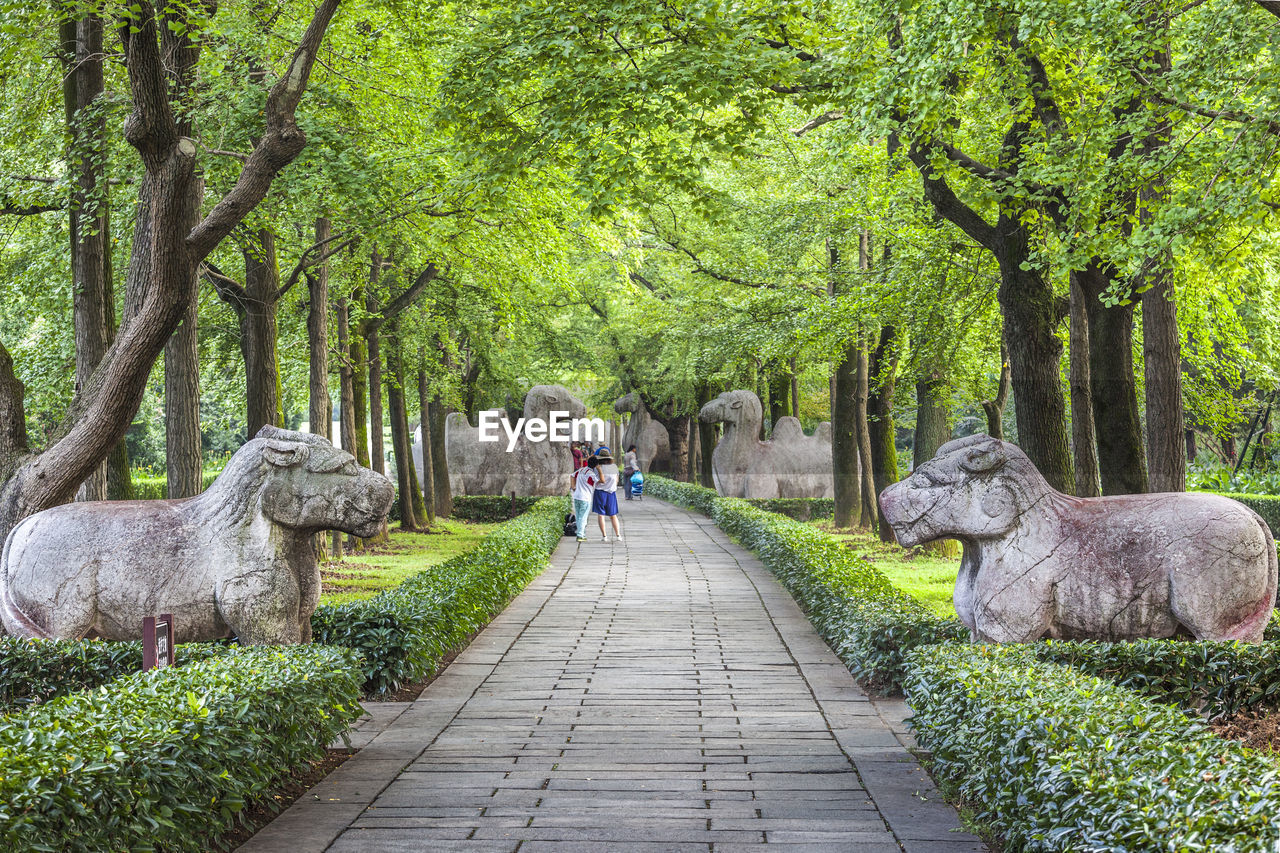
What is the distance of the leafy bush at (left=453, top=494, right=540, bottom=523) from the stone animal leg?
22.3 metres

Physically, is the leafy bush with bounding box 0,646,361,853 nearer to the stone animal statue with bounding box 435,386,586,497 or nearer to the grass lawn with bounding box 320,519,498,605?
the grass lawn with bounding box 320,519,498,605

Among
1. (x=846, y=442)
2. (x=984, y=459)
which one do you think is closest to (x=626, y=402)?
(x=846, y=442)

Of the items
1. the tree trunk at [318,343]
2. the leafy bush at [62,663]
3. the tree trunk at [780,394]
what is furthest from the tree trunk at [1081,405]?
the tree trunk at [780,394]

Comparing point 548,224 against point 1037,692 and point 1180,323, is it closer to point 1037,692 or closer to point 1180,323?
point 1180,323

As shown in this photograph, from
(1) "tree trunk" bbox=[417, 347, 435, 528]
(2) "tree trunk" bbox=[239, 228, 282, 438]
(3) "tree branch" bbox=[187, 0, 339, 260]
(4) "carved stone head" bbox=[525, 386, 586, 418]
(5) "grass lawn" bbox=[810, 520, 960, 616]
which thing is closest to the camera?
(3) "tree branch" bbox=[187, 0, 339, 260]

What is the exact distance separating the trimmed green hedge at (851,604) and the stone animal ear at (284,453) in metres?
4.50

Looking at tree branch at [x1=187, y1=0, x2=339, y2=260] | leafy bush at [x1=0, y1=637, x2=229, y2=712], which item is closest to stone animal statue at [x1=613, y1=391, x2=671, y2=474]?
tree branch at [x1=187, y1=0, x2=339, y2=260]

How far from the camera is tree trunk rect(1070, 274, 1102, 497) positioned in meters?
11.4

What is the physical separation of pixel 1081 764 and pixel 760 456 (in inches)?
1003

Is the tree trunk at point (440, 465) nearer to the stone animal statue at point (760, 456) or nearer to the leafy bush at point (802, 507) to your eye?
the stone animal statue at point (760, 456)

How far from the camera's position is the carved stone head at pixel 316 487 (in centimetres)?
723

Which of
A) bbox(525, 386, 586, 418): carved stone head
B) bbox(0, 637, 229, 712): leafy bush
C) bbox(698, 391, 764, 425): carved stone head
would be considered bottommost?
bbox(0, 637, 229, 712): leafy bush

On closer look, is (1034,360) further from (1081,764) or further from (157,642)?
(157,642)

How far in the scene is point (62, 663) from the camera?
6.84 m
